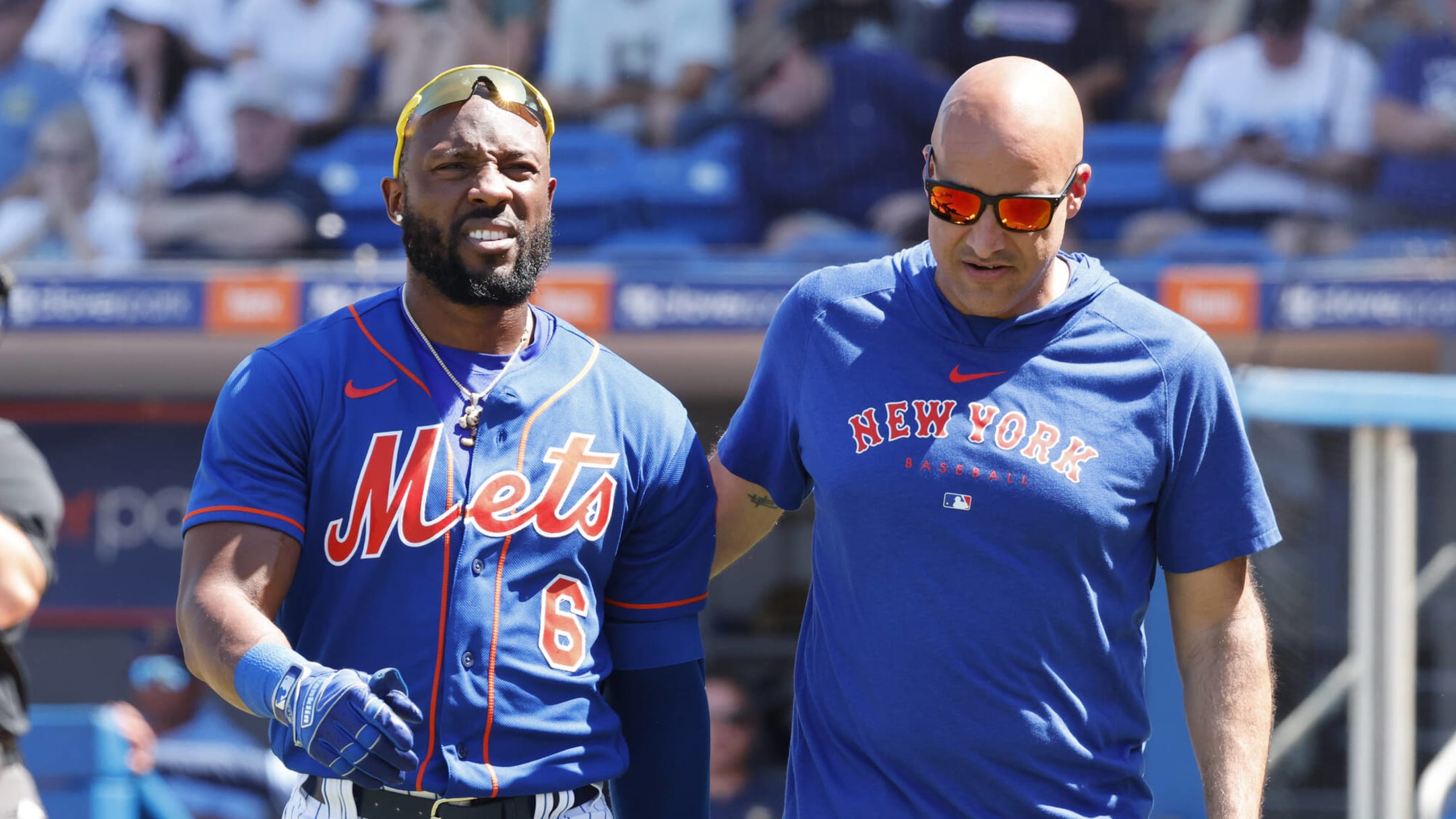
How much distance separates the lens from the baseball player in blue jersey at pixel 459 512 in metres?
1.90

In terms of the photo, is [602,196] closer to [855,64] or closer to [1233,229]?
[855,64]

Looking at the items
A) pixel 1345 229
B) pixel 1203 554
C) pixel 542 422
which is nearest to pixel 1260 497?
pixel 1203 554

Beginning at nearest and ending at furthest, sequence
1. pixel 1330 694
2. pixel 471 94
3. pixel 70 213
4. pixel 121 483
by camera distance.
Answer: pixel 471 94 → pixel 1330 694 → pixel 70 213 → pixel 121 483

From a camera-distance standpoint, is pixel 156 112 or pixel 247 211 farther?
pixel 156 112

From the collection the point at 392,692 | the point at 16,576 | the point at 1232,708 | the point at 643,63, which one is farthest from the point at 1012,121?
the point at 643,63

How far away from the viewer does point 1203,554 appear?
6.51 ft

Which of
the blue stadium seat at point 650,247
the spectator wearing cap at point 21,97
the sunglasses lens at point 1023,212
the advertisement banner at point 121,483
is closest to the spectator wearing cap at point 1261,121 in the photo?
the blue stadium seat at point 650,247

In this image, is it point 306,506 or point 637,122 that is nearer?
point 306,506

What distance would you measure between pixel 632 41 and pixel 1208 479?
18.4 feet

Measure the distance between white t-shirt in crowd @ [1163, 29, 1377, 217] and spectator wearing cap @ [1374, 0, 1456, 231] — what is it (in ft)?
0.45

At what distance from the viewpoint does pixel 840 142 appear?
7.00m

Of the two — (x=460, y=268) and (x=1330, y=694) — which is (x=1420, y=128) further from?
(x=460, y=268)

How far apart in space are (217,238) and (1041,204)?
5578mm

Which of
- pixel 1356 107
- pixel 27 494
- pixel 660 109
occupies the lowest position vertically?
pixel 27 494
